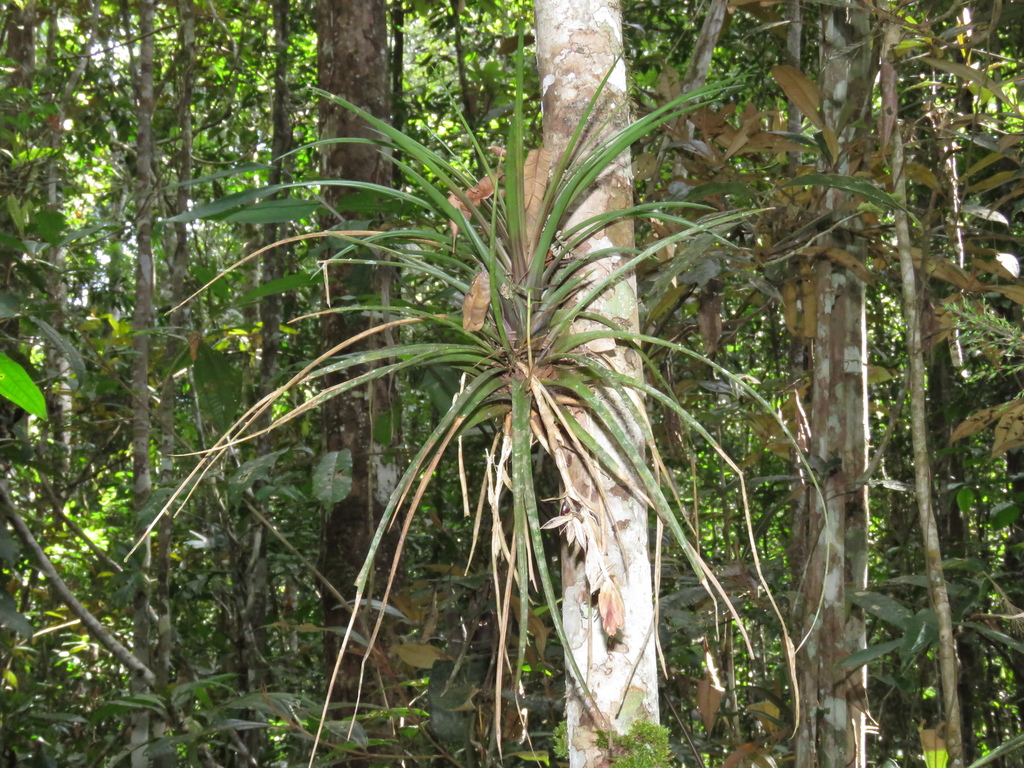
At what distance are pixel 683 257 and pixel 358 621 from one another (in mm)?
1409

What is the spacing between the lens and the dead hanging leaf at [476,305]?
869mm

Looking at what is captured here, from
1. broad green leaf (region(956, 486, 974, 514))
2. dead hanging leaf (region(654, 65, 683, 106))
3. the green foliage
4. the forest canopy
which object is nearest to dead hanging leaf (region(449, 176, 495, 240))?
the forest canopy

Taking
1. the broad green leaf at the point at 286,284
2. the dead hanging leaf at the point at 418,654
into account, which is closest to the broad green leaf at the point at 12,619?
the dead hanging leaf at the point at 418,654

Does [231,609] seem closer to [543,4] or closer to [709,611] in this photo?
[709,611]

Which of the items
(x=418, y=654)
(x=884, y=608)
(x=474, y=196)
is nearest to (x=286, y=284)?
(x=474, y=196)

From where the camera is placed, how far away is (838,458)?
5.75 ft

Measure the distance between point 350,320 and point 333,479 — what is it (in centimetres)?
83

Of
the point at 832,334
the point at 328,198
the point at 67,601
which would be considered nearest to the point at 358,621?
the point at 67,601

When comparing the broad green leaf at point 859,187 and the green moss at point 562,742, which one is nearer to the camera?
→ the green moss at point 562,742

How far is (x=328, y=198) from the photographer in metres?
2.42

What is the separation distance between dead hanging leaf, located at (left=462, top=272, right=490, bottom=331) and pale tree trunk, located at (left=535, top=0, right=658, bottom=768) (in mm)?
138

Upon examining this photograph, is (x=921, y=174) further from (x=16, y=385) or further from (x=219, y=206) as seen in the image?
(x=16, y=385)

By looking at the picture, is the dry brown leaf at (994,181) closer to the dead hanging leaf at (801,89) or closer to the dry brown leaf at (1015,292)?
the dry brown leaf at (1015,292)

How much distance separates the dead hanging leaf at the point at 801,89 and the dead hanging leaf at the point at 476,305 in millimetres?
1073
